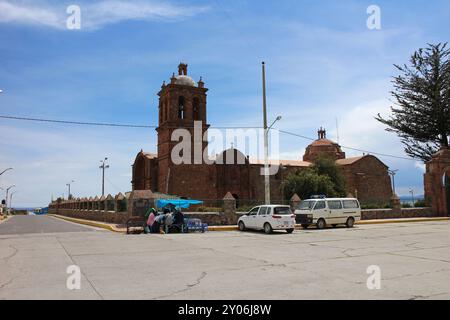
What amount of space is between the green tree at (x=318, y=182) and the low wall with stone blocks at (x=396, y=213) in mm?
10324

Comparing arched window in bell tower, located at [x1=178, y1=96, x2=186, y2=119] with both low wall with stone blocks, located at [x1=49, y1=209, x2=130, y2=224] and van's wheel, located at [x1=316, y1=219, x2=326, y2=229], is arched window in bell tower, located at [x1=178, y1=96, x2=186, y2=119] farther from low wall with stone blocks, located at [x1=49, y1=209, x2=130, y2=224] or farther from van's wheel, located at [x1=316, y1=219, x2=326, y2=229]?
van's wheel, located at [x1=316, y1=219, x2=326, y2=229]

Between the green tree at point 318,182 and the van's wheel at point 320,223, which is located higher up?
the green tree at point 318,182

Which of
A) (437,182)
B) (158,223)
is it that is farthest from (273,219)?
(437,182)

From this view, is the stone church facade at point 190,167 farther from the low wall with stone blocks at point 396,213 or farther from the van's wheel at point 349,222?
the van's wheel at point 349,222

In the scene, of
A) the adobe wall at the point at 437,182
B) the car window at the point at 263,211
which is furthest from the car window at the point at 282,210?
the adobe wall at the point at 437,182

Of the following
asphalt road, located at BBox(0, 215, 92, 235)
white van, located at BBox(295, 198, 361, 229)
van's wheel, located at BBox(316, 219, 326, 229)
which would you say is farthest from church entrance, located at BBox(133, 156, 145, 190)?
van's wheel, located at BBox(316, 219, 326, 229)

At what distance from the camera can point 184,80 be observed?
4512 cm

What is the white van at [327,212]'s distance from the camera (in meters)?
23.6

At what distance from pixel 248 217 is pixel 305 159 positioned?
149ft

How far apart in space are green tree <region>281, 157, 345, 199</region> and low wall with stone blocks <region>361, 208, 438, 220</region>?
10.3 m

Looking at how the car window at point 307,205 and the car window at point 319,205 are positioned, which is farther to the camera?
the car window at point 307,205
